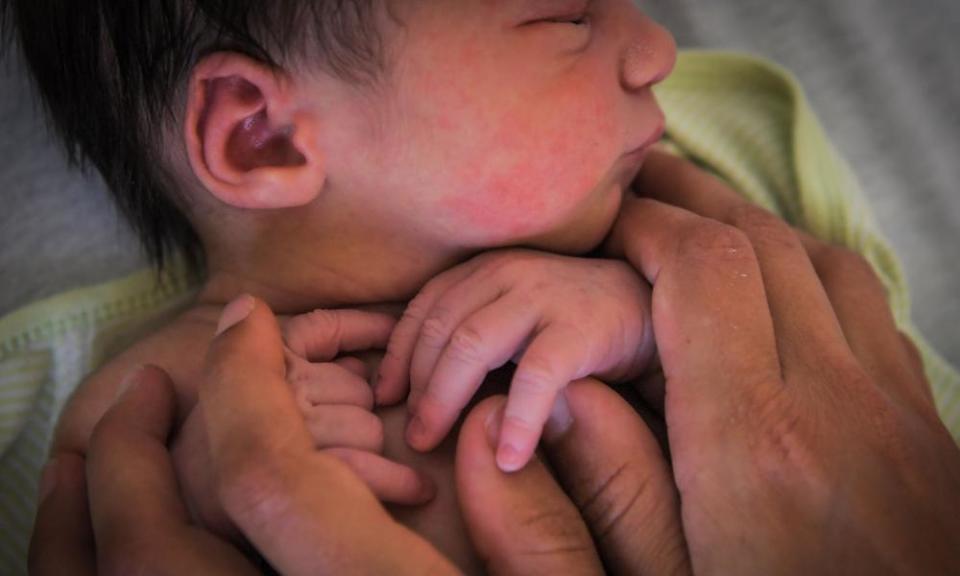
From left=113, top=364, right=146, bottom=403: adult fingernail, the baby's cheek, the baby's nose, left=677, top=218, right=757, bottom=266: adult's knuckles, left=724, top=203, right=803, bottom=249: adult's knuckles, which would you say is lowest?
left=113, top=364, right=146, bottom=403: adult fingernail

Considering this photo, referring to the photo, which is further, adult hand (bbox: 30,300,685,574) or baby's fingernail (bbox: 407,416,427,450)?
baby's fingernail (bbox: 407,416,427,450)

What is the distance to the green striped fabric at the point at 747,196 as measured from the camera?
1130mm

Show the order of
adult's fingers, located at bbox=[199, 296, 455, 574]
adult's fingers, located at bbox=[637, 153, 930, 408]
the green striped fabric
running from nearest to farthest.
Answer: adult's fingers, located at bbox=[199, 296, 455, 574], adult's fingers, located at bbox=[637, 153, 930, 408], the green striped fabric

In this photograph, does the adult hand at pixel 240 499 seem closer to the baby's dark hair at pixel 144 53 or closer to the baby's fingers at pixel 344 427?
the baby's fingers at pixel 344 427

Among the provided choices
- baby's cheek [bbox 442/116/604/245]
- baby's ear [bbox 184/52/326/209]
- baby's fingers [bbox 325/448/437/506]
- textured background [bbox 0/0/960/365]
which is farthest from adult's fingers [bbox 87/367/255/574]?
textured background [bbox 0/0/960/365]

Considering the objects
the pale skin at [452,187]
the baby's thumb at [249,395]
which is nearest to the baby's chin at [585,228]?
the pale skin at [452,187]

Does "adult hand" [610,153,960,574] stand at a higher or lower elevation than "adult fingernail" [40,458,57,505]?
higher

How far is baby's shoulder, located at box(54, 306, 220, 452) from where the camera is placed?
980 mm

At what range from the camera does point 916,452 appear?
2.69 feet

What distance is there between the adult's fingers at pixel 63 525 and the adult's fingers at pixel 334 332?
25 cm

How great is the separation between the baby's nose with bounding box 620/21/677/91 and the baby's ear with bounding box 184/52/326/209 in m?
0.34

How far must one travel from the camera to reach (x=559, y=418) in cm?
88

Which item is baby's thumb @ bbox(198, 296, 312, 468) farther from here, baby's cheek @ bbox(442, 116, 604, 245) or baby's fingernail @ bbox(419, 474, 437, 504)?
baby's cheek @ bbox(442, 116, 604, 245)

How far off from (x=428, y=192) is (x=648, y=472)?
36 centimetres
